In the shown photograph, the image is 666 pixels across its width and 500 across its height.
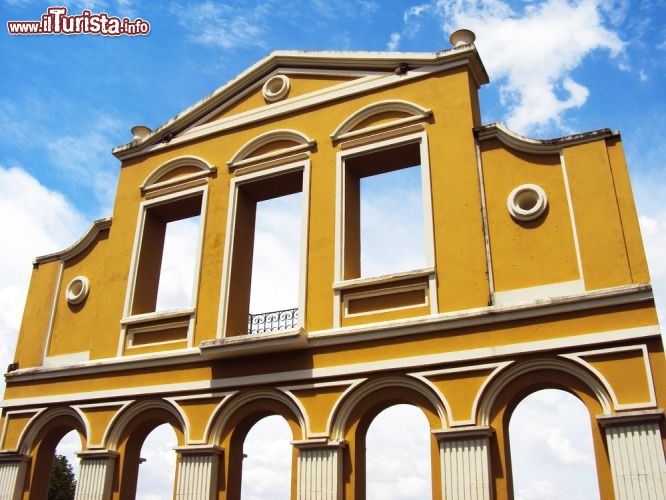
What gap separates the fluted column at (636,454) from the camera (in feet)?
26.6

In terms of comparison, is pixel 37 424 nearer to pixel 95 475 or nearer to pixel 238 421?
pixel 95 475

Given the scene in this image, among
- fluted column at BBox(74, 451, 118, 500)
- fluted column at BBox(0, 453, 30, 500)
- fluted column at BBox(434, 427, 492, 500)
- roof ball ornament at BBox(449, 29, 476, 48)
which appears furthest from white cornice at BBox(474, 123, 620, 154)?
fluted column at BBox(0, 453, 30, 500)

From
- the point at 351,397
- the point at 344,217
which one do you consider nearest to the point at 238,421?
the point at 351,397

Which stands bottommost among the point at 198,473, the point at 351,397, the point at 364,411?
the point at 198,473

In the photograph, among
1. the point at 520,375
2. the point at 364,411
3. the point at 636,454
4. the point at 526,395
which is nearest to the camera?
the point at 636,454

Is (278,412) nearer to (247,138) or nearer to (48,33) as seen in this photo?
(247,138)

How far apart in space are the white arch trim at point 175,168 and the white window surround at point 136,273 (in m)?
0.25

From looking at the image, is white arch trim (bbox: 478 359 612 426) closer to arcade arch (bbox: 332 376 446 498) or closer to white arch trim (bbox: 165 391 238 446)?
arcade arch (bbox: 332 376 446 498)

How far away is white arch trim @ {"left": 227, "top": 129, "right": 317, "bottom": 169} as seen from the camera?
12.5m

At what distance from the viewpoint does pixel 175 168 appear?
45.8ft

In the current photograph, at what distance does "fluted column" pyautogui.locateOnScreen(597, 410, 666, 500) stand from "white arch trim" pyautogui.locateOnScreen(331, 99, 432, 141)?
18.5ft

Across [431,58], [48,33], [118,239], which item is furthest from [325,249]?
[48,33]

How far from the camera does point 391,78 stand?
12227 millimetres

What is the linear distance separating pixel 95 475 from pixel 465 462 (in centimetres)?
626
